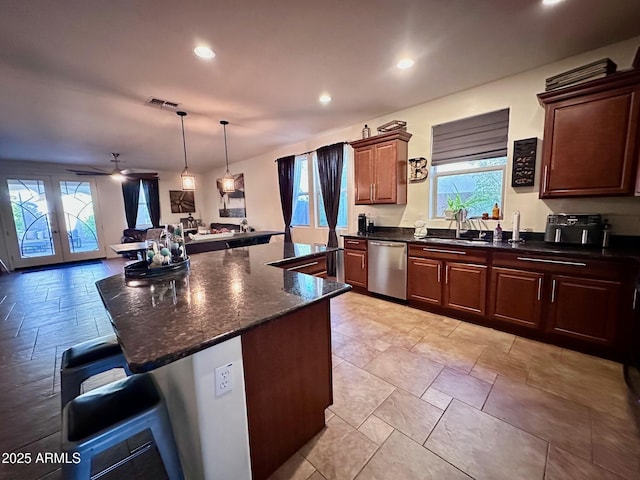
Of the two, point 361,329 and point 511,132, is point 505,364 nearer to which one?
point 361,329

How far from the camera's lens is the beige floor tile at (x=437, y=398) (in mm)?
1762

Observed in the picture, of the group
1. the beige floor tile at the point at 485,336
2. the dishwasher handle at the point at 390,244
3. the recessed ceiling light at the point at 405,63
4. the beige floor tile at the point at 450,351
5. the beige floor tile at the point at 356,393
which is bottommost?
the beige floor tile at the point at 356,393

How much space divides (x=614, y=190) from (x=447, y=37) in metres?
1.91

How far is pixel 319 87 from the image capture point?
2949 millimetres

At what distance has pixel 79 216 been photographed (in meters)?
7.10

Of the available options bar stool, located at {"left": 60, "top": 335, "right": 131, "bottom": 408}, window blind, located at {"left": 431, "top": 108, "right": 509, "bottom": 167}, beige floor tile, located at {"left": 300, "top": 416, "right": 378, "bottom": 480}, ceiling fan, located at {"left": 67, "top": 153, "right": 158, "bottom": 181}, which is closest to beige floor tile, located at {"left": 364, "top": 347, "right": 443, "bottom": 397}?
beige floor tile, located at {"left": 300, "top": 416, "right": 378, "bottom": 480}

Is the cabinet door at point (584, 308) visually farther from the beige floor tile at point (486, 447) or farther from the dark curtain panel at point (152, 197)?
the dark curtain panel at point (152, 197)

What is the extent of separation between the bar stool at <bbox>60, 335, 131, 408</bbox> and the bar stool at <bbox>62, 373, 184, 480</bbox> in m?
0.25

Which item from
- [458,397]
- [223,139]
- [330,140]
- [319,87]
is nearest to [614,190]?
[458,397]

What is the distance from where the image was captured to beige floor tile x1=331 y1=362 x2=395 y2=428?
171 centimetres

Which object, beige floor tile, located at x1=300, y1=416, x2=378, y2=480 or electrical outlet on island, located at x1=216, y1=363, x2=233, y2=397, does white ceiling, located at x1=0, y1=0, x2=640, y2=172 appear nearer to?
electrical outlet on island, located at x1=216, y1=363, x2=233, y2=397

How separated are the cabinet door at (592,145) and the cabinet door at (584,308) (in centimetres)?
81

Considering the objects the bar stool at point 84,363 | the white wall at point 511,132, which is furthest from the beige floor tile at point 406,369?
the white wall at point 511,132

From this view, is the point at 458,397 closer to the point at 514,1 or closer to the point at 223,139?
the point at 514,1
